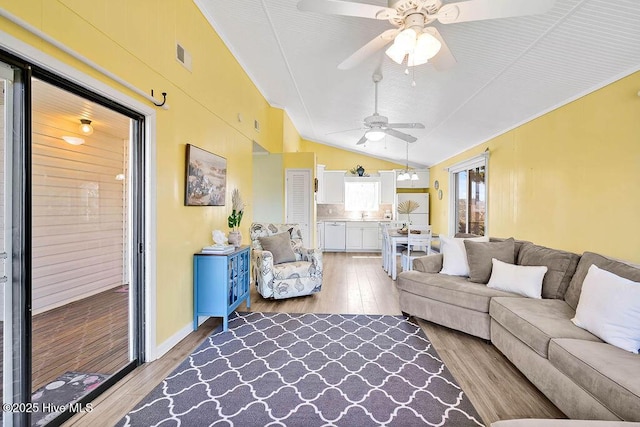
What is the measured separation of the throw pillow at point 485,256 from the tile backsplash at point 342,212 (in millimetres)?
5421

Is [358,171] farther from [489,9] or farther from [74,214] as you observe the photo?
[74,214]

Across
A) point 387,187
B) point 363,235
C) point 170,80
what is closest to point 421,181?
point 387,187

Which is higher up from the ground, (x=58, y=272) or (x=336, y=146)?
(x=336, y=146)

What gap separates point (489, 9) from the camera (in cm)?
166

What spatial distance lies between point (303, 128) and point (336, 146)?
4.82 ft

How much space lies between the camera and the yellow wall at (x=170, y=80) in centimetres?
170

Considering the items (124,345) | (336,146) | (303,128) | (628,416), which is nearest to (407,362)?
(628,416)

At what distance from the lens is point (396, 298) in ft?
13.5

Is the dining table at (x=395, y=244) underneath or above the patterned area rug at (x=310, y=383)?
above

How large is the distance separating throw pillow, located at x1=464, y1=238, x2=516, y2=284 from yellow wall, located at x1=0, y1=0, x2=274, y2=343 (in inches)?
115

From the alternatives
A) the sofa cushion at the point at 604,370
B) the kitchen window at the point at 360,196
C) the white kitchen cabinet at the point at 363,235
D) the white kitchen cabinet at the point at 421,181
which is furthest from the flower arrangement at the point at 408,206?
the sofa cushion at the point at 604,370

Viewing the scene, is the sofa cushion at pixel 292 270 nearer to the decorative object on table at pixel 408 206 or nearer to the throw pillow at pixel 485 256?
the throw pillow at pixel 485 256

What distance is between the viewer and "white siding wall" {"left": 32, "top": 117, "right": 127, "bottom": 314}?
1.79 meters

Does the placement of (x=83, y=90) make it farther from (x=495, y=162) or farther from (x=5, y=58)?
(x=495, y=162)
